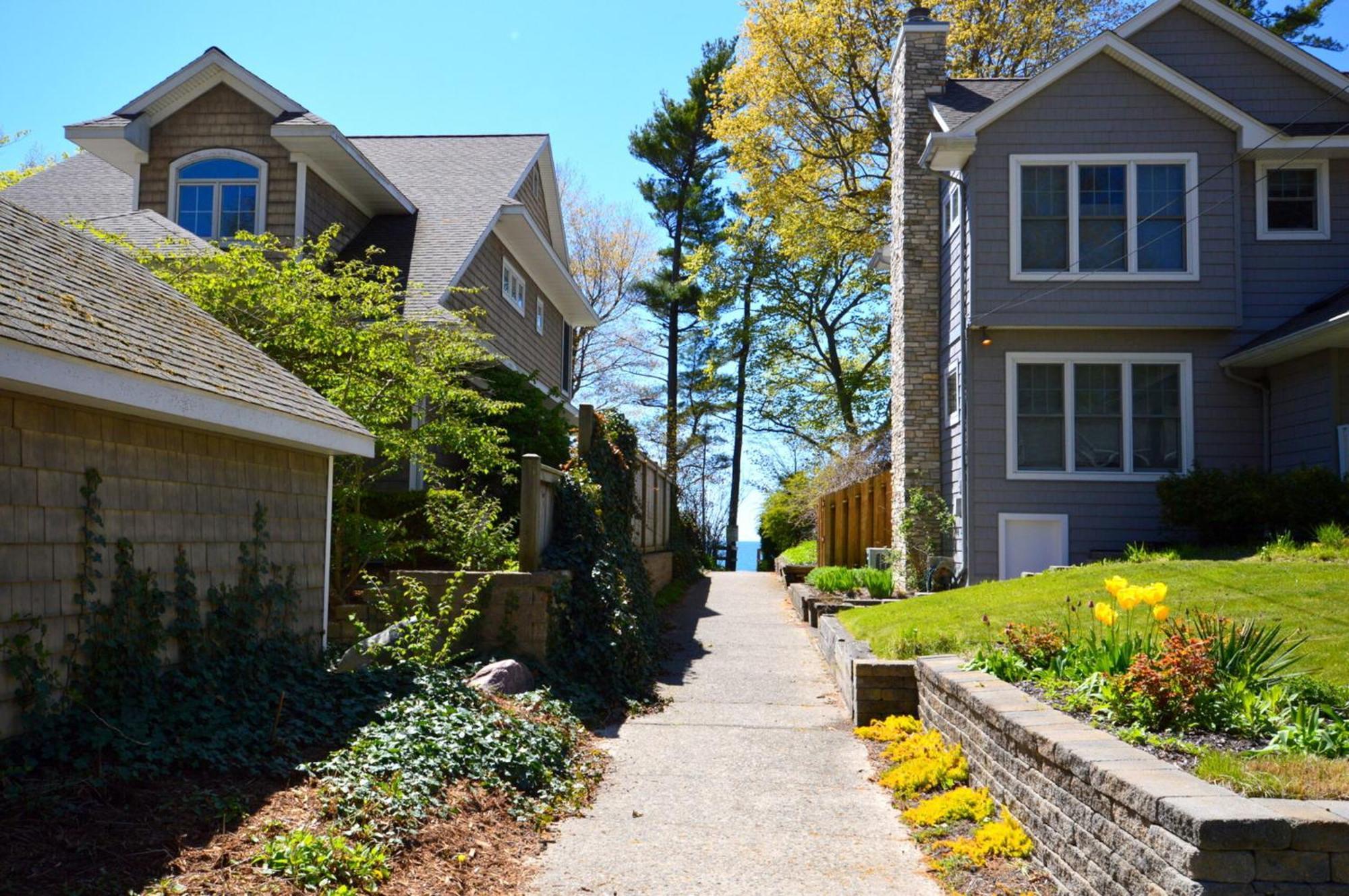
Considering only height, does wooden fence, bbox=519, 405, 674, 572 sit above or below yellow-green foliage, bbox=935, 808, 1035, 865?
above

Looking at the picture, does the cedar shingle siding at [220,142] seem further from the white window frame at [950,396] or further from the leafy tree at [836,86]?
the leafy tree at [836,86]

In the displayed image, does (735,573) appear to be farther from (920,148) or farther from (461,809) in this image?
(461,809)

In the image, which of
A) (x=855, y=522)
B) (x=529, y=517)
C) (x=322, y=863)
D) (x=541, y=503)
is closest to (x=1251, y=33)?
(x=855, y=522)

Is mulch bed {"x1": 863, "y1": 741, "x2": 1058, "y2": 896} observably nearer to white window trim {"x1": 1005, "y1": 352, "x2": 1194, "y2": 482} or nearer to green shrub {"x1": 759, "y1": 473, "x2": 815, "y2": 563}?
white window trim {"x1": 1005, "y1": 352, "x2": 1194, "y2": 482}

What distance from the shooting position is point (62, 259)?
Result: 6.92 metres

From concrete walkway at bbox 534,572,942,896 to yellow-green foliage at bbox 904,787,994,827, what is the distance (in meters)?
0.12

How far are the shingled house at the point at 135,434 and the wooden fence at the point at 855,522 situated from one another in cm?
1132

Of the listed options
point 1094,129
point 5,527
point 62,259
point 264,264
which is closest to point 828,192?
point 1094,129

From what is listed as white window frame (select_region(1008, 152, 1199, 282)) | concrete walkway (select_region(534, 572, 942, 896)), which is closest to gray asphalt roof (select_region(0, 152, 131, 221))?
white window frame (select_region(1008, 152, 1199, 282))

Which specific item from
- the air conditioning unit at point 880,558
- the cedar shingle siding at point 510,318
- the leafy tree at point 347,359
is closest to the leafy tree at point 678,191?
the cedar shingle siding at point 510,318

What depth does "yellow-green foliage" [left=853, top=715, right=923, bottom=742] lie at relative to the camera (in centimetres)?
745

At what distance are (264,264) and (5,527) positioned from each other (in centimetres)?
647

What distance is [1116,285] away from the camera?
567 inches

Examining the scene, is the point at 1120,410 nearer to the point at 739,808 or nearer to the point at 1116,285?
the point at 1116,285
